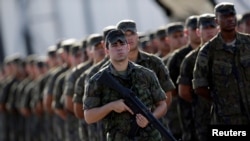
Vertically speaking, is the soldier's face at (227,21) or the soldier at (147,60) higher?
the soldier's face at (227,21)

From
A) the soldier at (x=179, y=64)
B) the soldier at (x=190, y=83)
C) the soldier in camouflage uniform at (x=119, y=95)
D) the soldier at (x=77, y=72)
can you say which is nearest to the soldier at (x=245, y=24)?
the soldier at (x=179, y=64)

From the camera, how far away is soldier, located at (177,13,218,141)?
1333cm

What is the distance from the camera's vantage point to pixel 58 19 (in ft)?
115

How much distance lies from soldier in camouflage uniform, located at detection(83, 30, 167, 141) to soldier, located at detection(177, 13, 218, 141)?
234 cm

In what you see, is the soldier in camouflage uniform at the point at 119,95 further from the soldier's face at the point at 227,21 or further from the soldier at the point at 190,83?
the soldier at the point at 190,83

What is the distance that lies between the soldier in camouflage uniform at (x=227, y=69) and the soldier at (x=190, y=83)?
0.96 meters

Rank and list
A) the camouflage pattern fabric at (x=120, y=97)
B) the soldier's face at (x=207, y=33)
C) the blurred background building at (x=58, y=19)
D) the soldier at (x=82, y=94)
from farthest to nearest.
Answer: the blurred background building at (x=58, y=19) → the soldier at (x=82, y=94) → the soldier's face at (x=207, y=33) → the camouflage pattern fabric at (x=120, y=97)

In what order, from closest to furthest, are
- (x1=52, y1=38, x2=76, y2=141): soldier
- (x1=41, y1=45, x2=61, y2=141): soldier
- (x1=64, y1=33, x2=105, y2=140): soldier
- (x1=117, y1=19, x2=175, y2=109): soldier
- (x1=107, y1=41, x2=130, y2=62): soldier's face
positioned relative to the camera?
1. (x1=107, y1=41, x2=130, y2=62): soldier's face
2. (x1=117, y1=19, x2=175, y2=109): soldier
3. (x1=64, y1=33, x2=105, y2=140): soldier
4. (x1=52, y1=38, x2=76, y2=141): soldier
5. (x1=41, y1=45, x2=61, y2=141): soldier

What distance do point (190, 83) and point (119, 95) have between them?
8.77ft

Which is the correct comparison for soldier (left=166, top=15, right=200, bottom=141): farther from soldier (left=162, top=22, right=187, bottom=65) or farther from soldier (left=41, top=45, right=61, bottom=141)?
soldier (left=41, top=45, right=61, bottom=141)

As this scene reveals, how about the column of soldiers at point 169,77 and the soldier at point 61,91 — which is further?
the soldier at point 61,91

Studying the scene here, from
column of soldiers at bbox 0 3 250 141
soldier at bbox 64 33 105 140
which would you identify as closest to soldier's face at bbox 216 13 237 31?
column of soldiers at bbox 0 3 250 141

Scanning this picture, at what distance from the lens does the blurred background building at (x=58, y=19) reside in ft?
102

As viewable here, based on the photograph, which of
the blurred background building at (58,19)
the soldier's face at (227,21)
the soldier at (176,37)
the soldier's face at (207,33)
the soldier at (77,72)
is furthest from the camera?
the blurred background building at (58,19)
